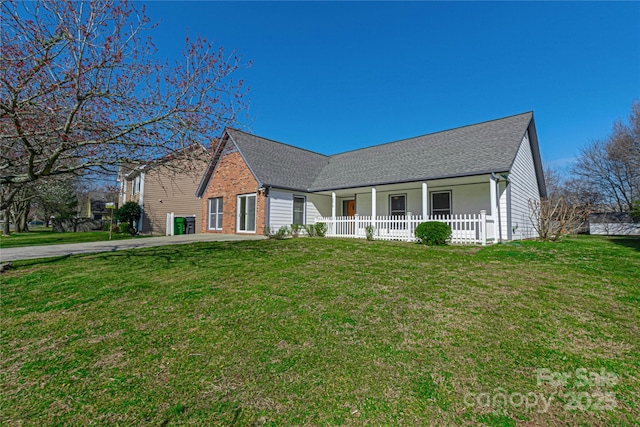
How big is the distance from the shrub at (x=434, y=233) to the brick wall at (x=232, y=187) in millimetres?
8112

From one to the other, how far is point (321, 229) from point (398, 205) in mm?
4655

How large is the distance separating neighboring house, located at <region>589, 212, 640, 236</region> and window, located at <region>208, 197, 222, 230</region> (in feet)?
106

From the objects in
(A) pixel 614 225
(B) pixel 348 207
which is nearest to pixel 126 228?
(B) pixel 348 207

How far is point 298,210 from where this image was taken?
54.9 ft

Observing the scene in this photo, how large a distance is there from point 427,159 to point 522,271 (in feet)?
30.7

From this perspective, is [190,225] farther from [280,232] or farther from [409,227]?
[409,227]

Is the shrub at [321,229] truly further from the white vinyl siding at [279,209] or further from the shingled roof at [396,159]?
the shingled roof at [396,159]

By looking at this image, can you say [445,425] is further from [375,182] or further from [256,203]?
[256,203]

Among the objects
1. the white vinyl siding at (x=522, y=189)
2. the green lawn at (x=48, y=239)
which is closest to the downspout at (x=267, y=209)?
the green lawn at (x=48, y=239)

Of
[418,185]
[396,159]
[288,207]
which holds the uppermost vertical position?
[396,159]

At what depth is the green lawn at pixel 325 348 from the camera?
2.31 meters

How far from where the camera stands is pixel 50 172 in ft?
23.2

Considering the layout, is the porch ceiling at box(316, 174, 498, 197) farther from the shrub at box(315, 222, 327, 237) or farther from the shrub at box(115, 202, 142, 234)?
the shrub at box(115, 202, 142, 234)

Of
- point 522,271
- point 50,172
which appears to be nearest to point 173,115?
point 50,172
